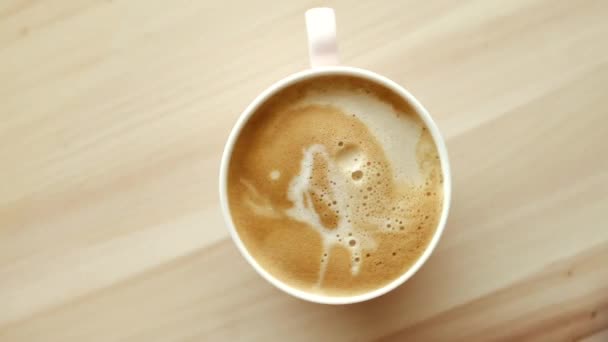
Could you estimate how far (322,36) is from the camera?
26.2 inches

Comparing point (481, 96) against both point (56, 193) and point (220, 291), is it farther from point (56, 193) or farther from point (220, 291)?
point (56, 193)

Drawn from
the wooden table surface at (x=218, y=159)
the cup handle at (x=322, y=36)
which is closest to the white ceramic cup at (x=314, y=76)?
the cup handle at (x=322, y=36)

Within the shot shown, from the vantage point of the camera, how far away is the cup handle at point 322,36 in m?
0.66

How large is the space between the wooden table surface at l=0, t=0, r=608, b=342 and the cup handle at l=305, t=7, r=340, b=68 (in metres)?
0.10

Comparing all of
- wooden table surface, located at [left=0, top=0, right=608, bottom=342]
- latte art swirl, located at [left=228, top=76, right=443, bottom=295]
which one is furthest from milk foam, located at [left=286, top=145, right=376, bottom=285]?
wooden table surface, located at [left=0, top=0, right=608, bottom=342]

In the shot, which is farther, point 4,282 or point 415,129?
point 4,282

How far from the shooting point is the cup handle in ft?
2.18

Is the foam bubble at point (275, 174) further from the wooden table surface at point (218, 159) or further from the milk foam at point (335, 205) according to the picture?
the wooden table surface at point (218, 159)

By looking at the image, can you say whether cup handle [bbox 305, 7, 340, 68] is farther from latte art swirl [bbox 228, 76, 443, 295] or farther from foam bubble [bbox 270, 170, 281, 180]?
foam bubble [bbox 270, 170, 281, 180]

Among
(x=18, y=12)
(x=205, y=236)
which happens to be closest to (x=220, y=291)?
(x=205, y=236)

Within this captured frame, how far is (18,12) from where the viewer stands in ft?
2.52

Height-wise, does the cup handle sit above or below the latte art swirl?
above

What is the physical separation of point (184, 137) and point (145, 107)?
0.06 m

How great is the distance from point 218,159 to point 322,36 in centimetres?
21
